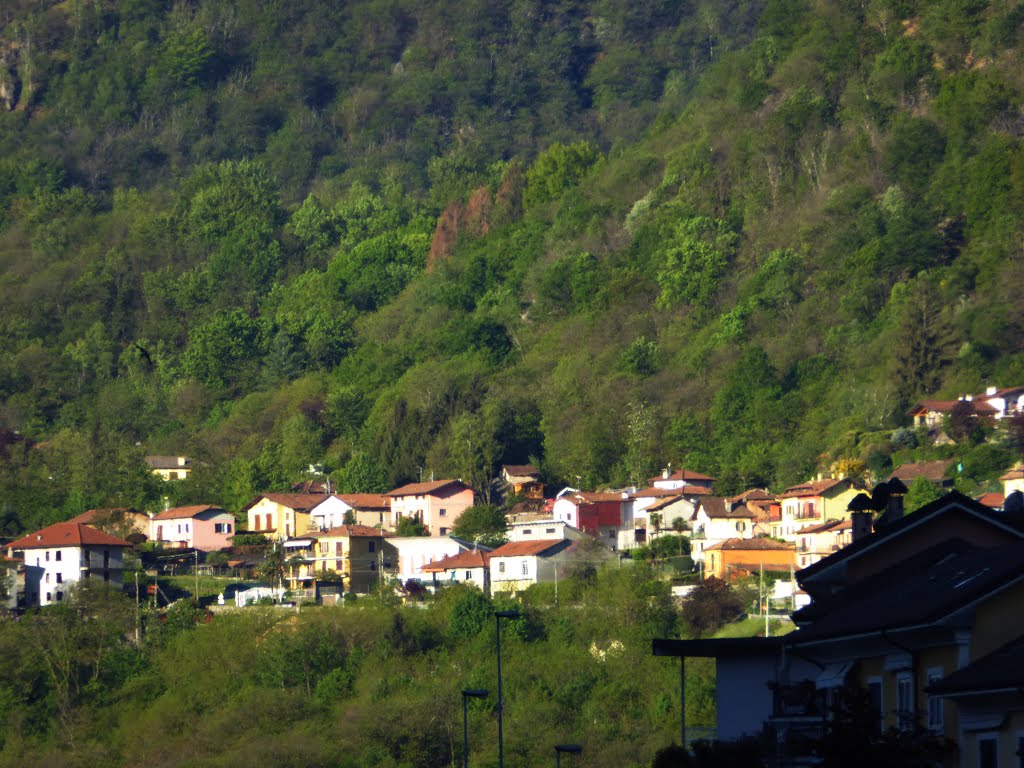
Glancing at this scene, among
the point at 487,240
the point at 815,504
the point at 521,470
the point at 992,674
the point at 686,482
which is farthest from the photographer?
the point at 487,240

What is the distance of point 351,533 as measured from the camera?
87312 mm

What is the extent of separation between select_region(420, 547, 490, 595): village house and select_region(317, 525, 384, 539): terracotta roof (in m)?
4.98

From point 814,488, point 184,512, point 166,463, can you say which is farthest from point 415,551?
point 166,463

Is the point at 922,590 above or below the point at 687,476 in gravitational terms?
below

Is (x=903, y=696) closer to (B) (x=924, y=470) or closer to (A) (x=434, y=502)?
(B) (x=924, y=470)

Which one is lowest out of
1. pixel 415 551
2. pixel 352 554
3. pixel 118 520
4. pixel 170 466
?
pixel 352 554

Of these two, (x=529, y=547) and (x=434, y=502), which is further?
(x=434, y=502)

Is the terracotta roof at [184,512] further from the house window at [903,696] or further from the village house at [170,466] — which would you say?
the house window at [903,696]

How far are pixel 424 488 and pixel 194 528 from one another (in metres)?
9.70

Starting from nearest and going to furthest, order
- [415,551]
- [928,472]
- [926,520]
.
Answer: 1. [926,520]
2. [928,472]
3. [415,551]

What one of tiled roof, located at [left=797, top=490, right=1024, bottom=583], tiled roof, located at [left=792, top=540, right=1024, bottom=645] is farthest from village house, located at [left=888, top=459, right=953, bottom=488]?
tiled roof, located at [left=792, top=540, right=1024, bottom=645]

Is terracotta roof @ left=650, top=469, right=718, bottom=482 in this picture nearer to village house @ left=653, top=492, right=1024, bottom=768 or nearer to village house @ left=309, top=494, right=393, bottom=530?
village house @ left=309, top=494, right=393, bottom=530

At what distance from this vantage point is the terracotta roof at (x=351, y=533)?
286ft

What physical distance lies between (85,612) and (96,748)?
32.6 ft
